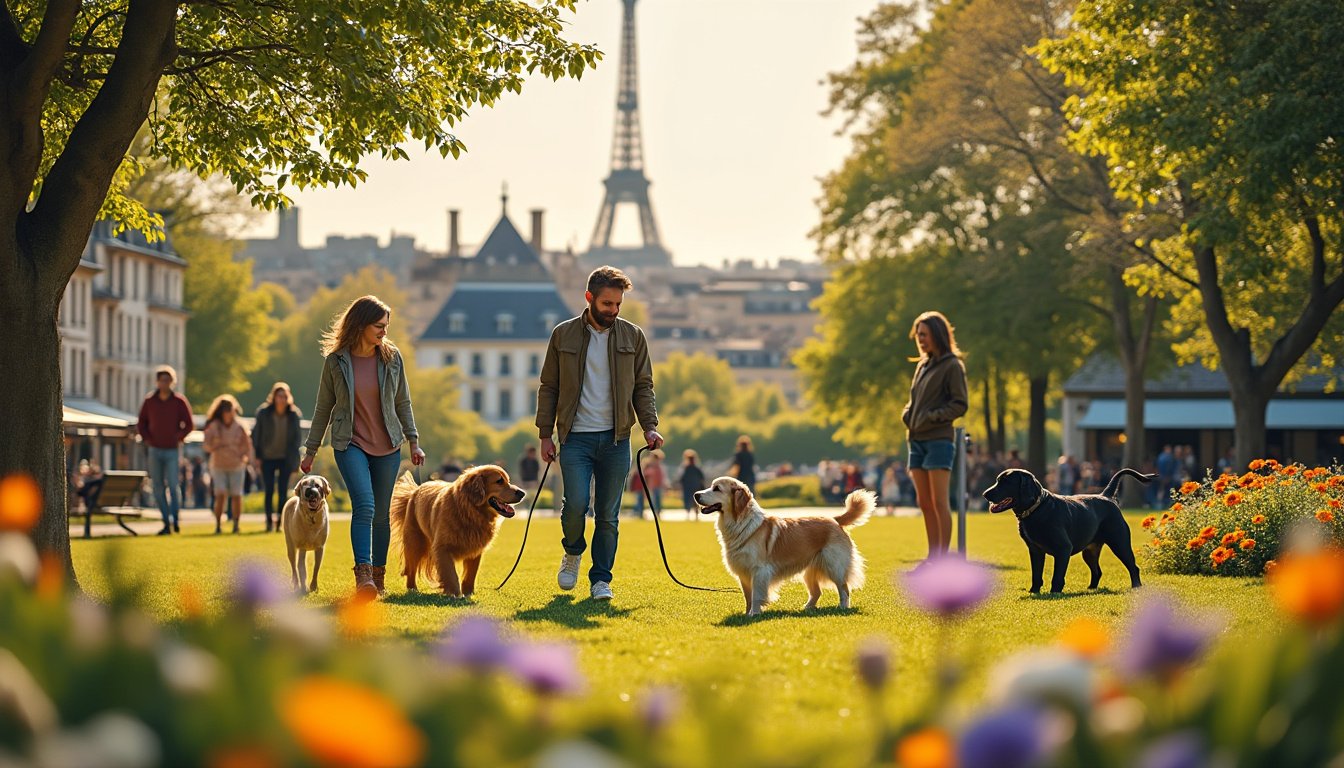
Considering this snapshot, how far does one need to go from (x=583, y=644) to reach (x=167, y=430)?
49.7 ft

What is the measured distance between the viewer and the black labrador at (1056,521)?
41.7 feet

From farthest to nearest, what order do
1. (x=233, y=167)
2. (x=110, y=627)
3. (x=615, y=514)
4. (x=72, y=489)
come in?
(x=72, y=489) < (x=233, y=167) < (x=615, y=514) < (x=110, y=627)

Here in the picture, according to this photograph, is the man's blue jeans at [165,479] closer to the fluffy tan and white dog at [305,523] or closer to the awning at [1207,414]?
the fluffy tan and white dog at [305,523]

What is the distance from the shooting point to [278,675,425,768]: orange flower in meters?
2.47

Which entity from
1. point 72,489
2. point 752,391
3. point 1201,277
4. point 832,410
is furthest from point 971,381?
point 752,391

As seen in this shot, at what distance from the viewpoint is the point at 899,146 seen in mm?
45375

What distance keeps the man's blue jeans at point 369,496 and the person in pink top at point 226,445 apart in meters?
11.2

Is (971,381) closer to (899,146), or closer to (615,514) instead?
(899,146)

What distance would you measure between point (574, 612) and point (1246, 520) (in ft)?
21.1

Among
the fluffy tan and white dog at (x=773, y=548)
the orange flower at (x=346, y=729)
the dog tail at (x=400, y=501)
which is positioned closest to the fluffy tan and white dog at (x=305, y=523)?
the dog tail at (x=400, y=501)

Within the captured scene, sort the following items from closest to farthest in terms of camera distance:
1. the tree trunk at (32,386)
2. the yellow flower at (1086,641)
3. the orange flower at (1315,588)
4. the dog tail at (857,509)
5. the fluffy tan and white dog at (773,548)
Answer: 1. the orange flower at (1315,588)
2. the yellow flower at (1086,641)
3. the fluffy tan and white dog at (773,548)
4. the tree trunk at (32,386)
5. the dog tail at (857,509)

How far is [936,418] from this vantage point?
Result: 14.0 m

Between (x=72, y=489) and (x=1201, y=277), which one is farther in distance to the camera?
(x=72, y=489)

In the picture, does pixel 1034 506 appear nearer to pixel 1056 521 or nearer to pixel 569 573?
pixel 1056 521
